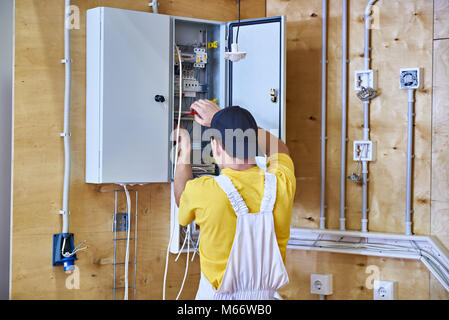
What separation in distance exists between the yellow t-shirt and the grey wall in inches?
44.1

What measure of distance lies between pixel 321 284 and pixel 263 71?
1.23m

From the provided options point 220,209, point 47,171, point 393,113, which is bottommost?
point 220,209

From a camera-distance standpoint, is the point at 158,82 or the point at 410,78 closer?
the point at 158,82

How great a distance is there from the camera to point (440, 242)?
2357mm

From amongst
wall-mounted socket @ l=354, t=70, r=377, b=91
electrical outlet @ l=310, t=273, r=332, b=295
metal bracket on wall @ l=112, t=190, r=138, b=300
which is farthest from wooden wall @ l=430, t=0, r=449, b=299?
metal bracket on wall @ l=112, t=190, r=138, b=300

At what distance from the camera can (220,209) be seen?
1.56 m

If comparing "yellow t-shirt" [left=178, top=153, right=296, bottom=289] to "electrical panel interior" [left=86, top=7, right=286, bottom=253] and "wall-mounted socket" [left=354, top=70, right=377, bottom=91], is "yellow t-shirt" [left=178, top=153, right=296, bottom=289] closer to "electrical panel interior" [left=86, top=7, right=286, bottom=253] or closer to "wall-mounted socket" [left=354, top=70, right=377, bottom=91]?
"electrical panel interior" [left=86, top=7, right=286, bottom=253]

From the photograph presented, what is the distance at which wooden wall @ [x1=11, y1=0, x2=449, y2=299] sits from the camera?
2.24m

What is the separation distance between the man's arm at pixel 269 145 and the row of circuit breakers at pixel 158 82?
306mm

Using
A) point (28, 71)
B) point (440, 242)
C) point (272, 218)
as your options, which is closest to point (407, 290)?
point (440, 242)

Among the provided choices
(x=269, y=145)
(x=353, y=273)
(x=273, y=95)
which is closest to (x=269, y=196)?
(x=269, y=145)

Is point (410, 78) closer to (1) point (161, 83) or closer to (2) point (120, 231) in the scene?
(1) point (161, 83)

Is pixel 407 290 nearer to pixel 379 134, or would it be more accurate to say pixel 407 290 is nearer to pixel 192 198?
pixel 379 134
